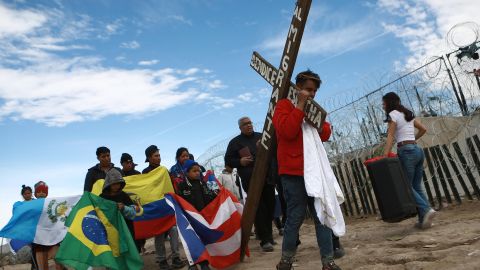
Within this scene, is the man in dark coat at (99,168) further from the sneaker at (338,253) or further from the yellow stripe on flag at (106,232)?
the sneaker at (338,253)

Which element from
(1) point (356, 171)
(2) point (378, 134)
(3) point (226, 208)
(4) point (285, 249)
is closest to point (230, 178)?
(1) point (356, 171)

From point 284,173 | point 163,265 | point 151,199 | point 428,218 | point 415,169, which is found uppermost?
point 151,199

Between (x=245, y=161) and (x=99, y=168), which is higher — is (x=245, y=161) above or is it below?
below

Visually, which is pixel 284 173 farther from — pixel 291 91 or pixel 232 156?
pixel 232 156

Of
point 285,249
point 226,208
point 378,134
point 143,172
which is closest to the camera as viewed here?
point 285,249

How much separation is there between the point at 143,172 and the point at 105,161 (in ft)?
2.06

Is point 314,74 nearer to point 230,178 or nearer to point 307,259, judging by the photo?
point 307,259

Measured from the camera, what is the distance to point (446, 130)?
773cm

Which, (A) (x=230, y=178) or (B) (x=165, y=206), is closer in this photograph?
(B) (x=165, y=206)

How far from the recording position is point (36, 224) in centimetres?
575

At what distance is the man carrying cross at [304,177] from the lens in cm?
333

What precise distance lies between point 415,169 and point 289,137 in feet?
7.99

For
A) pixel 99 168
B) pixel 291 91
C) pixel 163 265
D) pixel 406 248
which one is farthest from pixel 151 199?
pixel 406 248

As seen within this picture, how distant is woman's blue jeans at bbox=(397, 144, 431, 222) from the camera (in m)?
4.91
